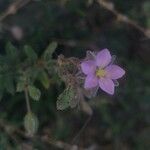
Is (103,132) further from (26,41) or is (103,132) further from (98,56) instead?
(98,56)

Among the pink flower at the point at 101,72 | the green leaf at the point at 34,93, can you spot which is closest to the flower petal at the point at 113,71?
the pink flower at the point at 101,72

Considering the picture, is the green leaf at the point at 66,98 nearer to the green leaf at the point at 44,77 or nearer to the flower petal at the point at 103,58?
the flower petal at the point at 103,58

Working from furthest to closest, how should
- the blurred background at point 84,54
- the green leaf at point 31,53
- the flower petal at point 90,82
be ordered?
the blurred background at point 84,54
the green leaf at point 31,53
the flower petal at point 90,82

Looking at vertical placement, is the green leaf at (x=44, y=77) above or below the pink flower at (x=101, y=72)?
below

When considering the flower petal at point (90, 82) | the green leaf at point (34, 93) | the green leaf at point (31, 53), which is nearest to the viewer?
the flower petal at point (90, 82)

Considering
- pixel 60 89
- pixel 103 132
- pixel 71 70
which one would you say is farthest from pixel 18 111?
pixel 71 70

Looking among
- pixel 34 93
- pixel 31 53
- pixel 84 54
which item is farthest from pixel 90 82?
pixel 84 54

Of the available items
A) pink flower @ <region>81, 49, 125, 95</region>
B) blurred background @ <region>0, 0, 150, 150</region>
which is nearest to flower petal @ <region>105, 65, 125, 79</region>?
pink flower @ <region>81, 49, 125, 95</region>
